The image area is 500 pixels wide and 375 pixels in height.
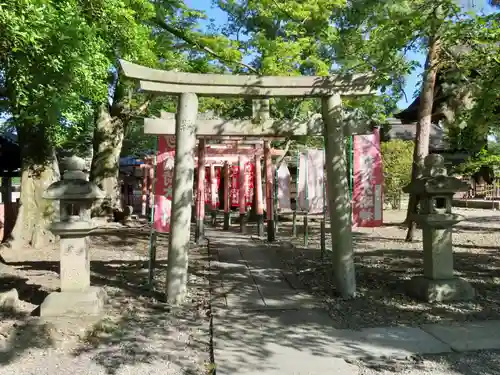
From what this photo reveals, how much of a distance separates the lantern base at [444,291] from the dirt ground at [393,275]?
0.12 meters

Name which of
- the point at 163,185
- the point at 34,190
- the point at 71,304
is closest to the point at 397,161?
the point at 163,185

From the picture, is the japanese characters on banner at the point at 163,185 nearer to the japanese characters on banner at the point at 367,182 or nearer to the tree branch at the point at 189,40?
the japanese characters on banner at the point at 367,182

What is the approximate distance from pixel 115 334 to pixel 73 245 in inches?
53.8

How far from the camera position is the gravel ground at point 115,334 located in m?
4.23

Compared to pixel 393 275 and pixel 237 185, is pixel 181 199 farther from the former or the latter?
pixel 237 185

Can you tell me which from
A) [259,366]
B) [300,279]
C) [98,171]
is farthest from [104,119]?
[259,366]

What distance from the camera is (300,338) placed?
15.8 ft

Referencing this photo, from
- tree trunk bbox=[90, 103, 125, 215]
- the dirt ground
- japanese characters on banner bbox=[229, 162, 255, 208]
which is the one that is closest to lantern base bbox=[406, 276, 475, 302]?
the dirt ground

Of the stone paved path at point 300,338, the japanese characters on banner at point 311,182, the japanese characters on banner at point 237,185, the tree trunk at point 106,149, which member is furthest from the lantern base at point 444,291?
the tree trunk at point 106,149

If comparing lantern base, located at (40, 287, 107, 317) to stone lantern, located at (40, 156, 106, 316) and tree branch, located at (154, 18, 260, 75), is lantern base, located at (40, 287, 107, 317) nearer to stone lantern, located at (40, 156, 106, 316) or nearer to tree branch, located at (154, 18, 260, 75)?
stone lantern, located at (40, 156, 106, 316)

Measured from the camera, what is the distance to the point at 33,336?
4.86 meters

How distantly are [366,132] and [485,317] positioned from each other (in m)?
2.92

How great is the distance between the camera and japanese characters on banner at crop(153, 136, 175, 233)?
24.7ft

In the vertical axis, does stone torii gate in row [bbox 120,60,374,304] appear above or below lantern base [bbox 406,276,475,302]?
above
